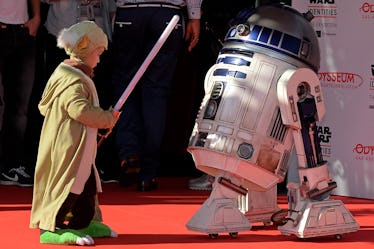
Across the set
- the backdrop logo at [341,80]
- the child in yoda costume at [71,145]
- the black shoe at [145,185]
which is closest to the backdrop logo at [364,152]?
the backdrop logo at [341,80]

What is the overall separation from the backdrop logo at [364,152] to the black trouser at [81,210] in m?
2.86

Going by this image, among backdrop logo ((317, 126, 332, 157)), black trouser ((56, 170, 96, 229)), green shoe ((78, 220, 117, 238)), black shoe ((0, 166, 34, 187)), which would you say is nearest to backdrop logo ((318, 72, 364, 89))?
backdrop logo ((317, 126, 332, 157))

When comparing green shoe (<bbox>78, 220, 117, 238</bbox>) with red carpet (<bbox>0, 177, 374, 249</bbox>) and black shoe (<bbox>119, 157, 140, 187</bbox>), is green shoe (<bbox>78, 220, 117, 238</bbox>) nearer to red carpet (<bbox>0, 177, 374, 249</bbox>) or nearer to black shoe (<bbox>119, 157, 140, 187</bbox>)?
red carpet (<bbox>0, 177, 374, 249</bbox>)

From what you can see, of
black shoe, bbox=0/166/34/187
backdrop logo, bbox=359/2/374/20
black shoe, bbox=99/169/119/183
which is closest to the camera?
backdrop logo, bbox=359/2/374/20

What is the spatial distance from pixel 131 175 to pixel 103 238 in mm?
2358

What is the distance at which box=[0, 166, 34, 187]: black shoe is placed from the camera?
33.4 feet

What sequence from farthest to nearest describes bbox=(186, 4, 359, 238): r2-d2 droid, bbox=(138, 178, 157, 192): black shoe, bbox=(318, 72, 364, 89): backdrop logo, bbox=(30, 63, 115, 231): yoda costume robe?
bbox=(138, 178, 157, 192): black shoe, bbox=(318, 72, 364, 89): backdrop logo, bbox=(186, 4, 359, 238): r2-d2 droid, bbox=(30, 63, 115, 231): yoda costume robe

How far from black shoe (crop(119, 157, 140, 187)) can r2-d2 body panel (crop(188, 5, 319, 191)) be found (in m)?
2.22

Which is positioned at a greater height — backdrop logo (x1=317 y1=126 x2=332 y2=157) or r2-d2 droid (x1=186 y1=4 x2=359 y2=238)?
r2-d2 droid (x1=186 y1=4 x2=359 y2=238)

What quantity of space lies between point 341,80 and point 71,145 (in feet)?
10.1

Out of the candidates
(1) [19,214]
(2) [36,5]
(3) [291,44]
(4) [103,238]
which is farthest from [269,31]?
(2) [36,5]

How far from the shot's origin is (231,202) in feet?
25.3

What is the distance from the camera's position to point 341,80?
9805mm

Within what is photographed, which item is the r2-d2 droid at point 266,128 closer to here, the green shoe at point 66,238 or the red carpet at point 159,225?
the red carpet at point 159,225
